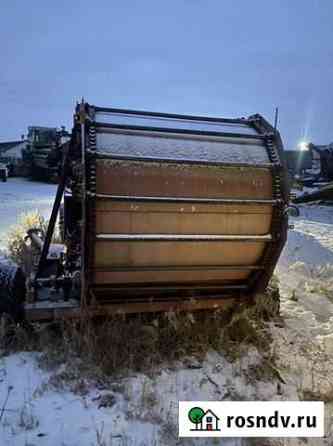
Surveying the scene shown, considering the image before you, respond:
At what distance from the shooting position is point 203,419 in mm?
2252

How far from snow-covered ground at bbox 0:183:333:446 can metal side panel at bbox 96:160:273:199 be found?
1.25 metres

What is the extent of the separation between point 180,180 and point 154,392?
142 centimetres

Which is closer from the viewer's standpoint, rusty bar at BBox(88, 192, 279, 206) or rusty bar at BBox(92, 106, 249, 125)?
rusty bar at BBox(88, 192, 279, 206)

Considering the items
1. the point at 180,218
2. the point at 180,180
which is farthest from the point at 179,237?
the point at 180,180

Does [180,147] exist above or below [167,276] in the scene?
above

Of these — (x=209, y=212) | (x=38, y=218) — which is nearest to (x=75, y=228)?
(x=209, y=212)

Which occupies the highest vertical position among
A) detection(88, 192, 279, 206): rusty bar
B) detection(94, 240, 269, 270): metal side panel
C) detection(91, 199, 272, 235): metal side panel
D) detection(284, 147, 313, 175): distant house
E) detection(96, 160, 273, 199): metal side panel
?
detection(284, 147, 313, 175): distant house

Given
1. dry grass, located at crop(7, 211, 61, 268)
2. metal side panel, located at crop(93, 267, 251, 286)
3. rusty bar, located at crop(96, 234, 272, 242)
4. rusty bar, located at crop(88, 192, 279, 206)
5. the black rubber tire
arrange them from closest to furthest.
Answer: rusty bar, located at crop(88, 192, 279, 206)
rusty bar, located at crop(96, 234, 272, 242)
metal side panel, located at crop(93, 267, 251, 286)
the black rubber tire
dry grass, located at crop(7, 211, 61, 268)

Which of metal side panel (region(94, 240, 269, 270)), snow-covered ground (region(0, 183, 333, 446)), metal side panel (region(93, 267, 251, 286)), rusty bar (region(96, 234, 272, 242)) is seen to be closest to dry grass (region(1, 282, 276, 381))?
snow-covered ground (region(0, 183, 333, 446))

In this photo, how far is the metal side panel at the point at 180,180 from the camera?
260cm

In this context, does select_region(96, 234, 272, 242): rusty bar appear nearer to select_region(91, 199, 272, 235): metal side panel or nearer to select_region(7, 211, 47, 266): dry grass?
select_region(91, 199, 272, 235): metal side panel

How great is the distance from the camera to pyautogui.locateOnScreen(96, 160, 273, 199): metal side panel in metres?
2.60

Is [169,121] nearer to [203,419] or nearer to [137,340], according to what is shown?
[137,340]

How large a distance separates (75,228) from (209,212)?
1444 mm
